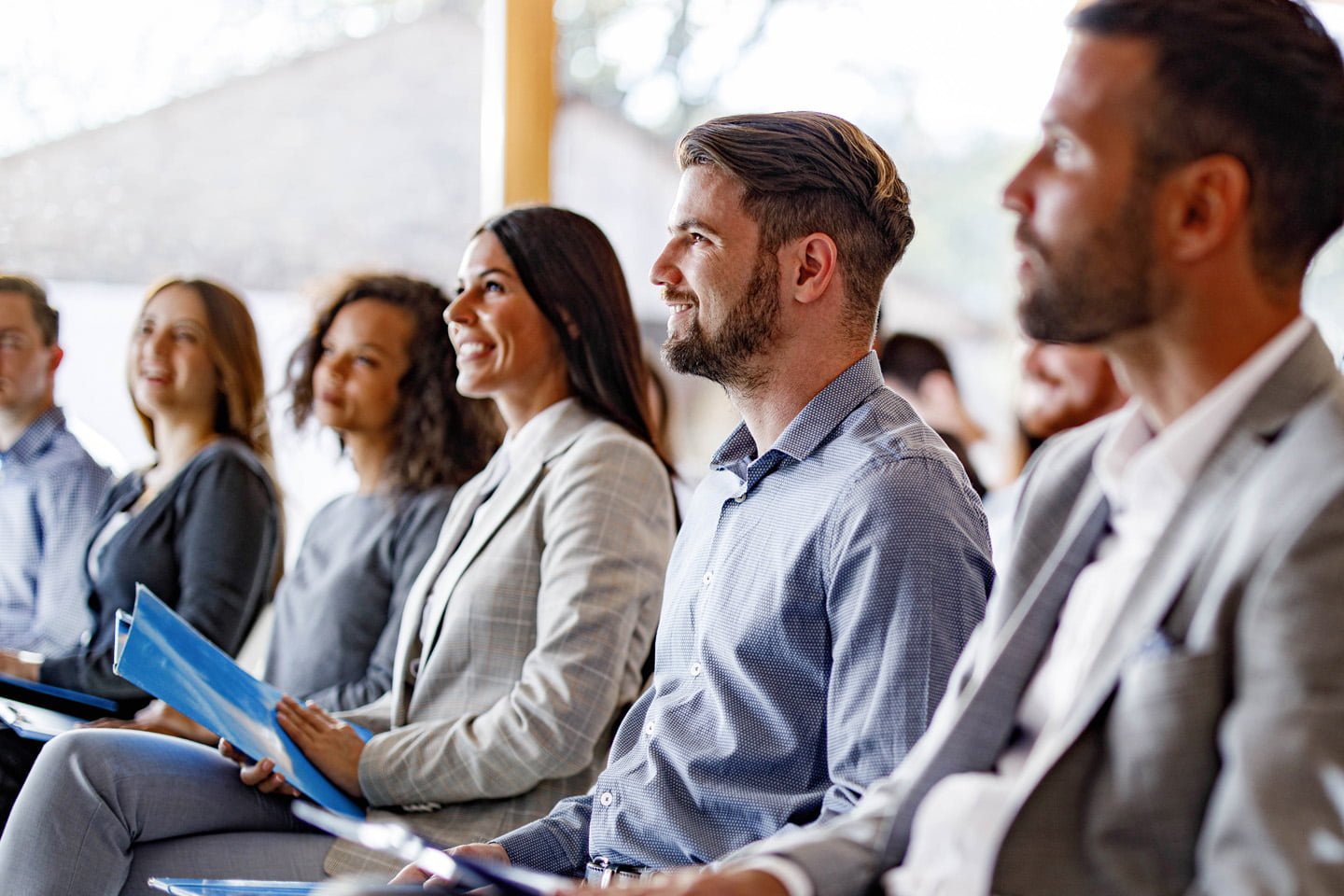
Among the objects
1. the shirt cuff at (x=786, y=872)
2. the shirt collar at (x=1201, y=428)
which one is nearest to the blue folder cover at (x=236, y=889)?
the shirt cuff at (x=786, y=872)

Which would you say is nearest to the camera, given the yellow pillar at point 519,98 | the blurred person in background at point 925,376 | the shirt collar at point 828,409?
the shirt collar at point 828,409

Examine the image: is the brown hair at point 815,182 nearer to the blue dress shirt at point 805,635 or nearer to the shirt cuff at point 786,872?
the blue dress shirt at point 805,635

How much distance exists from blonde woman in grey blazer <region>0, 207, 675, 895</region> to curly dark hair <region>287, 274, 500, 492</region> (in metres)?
0.45

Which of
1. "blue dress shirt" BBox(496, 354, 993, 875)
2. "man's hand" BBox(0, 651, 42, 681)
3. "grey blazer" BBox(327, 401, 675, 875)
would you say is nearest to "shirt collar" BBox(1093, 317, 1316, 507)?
"blue dress shirt" BBox(496, 354, 993, 875)

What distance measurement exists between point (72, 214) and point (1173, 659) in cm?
357

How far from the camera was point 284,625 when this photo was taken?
2.78 meters

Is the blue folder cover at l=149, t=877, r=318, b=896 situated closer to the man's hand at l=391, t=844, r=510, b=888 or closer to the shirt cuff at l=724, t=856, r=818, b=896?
the man's hand at l=391, t=844, r=510, b=888

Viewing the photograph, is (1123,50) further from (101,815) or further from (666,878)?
(101,815)

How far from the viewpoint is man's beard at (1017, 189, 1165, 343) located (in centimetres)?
105

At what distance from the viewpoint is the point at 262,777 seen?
6.96ft

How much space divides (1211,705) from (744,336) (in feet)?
2.85

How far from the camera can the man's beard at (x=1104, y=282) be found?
1049 mm

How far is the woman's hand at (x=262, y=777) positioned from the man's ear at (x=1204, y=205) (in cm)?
155

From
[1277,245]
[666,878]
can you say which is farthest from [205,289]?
[1277,245]
